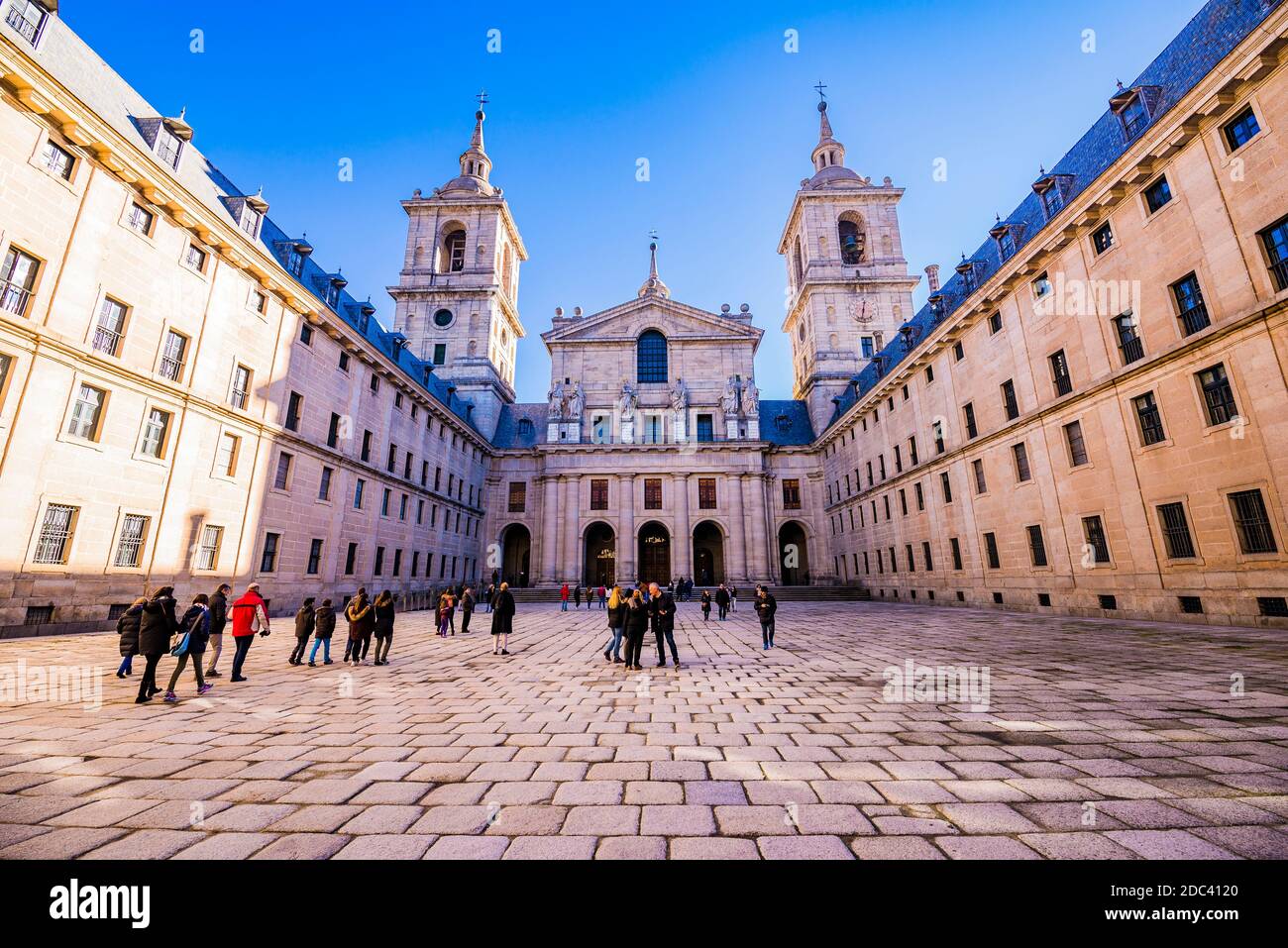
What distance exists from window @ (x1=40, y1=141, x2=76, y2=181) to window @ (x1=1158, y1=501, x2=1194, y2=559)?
32732 millimetres

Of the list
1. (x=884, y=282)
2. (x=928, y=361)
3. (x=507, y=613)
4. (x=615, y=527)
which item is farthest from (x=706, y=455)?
(x=507, y=613)

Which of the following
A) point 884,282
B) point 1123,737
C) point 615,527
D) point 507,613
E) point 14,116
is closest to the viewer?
point 1123,737

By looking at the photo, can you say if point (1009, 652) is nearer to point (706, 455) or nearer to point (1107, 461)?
point (1107, 461)

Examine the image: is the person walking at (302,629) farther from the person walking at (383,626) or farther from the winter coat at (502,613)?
the winter coat at (502,613)

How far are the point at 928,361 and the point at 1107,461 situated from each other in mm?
11499

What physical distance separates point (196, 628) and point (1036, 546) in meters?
25.2

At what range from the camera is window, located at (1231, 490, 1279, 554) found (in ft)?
41.1

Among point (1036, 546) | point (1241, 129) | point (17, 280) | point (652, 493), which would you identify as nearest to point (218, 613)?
point (17, 280)

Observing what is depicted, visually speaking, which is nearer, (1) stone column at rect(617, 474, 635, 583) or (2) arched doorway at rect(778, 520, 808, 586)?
(1) stone column at rect(617, 474, 635, 583)

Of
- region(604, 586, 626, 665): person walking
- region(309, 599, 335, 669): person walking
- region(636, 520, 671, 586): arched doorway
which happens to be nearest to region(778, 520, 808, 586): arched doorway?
region(636, 520, 671, 586): arched doorway

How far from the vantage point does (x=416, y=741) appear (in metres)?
5.16

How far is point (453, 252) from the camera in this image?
49.7 m

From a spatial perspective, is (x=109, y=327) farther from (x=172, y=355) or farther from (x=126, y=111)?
(x=126, y=111)

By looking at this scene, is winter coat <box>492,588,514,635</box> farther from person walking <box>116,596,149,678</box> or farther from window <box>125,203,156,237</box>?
window <box>125,203,156,237</box>
